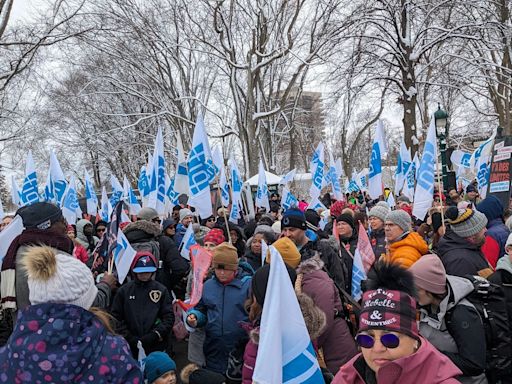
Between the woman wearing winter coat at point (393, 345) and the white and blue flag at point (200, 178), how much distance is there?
4.48 m

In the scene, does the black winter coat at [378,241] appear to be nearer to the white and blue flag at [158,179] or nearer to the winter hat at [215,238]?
the winter hat at [215,238]

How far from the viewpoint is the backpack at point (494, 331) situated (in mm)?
2631

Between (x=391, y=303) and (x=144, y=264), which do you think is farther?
(x=144, y=264)

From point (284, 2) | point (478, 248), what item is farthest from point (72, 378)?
point (284, 2)

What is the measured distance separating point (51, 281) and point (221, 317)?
174 centimetres

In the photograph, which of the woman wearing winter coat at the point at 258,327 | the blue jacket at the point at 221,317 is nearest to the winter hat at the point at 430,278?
the woman wearing winter coat at the point at 258,327

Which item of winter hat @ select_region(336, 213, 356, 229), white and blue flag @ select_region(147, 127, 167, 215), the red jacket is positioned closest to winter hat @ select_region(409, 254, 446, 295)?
the red jacket

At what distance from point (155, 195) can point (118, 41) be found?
38.2 ft

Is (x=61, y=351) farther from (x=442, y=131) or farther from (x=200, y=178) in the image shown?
(x=442, y=131)

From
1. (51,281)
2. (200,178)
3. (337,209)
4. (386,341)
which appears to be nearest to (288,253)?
(386,341)

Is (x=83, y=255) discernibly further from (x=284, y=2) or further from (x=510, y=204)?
(x=284, y=2)

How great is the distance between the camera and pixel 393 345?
74.3 inches

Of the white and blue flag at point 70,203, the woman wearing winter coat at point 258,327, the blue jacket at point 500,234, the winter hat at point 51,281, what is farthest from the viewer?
the white and blue flag at point 70,203

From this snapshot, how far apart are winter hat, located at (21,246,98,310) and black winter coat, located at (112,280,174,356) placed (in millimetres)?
2029
